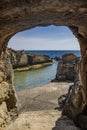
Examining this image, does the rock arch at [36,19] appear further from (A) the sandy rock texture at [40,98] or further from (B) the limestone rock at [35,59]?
(B) the limestone rock at [35,59]

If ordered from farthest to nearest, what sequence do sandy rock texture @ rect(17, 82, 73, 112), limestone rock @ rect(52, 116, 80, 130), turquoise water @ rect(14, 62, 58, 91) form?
turquoise water @ rect(14, 62, 58, 91)
sandy rock texture @ rect(17, 82, 73, 112)
limestone rock @ rect(52, 116, 80, 130)

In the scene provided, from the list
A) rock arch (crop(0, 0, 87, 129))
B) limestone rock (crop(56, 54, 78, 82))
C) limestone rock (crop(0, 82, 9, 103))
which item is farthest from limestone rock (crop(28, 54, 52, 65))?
rock arch (crop(0, 0, 87, 129))

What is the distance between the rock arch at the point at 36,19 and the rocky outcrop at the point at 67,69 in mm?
12078

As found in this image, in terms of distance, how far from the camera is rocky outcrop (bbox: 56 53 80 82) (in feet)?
71.8

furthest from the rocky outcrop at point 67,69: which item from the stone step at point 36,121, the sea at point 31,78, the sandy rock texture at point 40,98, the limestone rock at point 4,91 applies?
the limestone rock at point 4,91

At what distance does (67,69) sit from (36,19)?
16069 mm

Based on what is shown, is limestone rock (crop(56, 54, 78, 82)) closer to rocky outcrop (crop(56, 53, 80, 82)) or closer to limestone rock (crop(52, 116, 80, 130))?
rocky outcrop (crop(56, 53, 80, 82))

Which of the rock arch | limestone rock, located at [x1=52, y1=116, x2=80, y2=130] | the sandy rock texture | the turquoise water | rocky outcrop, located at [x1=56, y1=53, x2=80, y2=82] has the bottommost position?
the turquoise water

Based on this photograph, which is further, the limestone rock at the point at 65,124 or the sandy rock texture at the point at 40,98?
the sandy rock texture at the point at 40,98

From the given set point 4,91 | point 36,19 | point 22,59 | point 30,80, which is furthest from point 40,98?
point 22,59

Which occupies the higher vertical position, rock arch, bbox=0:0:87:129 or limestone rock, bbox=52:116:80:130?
rock arch, bbox=0:0:87:129

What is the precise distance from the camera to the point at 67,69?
882 inches

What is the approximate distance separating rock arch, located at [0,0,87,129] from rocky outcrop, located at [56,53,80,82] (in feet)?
39.6

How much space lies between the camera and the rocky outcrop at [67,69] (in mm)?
21891
